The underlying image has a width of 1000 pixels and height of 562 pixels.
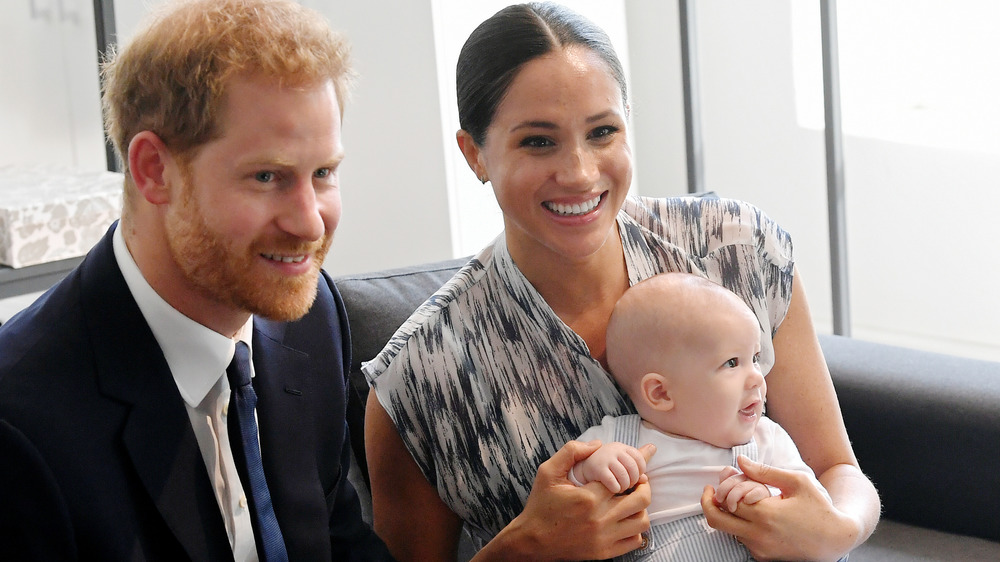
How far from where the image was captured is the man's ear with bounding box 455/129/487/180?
5.72ft

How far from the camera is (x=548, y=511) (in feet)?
5.21

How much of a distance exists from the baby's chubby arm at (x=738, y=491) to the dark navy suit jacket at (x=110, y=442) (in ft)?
1.78

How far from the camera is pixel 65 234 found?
282 cm

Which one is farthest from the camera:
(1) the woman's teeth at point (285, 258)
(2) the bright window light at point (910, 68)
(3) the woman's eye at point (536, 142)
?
(2) the bright window light at point (910, 68)

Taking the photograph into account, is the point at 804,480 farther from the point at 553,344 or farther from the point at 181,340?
the point at 181,340

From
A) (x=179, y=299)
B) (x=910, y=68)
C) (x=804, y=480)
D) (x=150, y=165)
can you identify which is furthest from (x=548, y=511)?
(x=910, y=68)

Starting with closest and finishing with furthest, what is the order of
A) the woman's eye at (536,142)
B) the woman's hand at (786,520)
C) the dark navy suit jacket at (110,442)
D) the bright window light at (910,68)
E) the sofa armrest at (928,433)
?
the dark navy suit jacket at (110,442) → the woman's hand at (786,520) → the woman's eye at (536,142) → the sofa armrest at (928,433) → the bright window light at (910,68)

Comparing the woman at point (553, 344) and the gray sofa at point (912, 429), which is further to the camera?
the gray sofa at point (912, 429)

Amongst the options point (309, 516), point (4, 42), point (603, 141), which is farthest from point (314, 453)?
point (4, 42)

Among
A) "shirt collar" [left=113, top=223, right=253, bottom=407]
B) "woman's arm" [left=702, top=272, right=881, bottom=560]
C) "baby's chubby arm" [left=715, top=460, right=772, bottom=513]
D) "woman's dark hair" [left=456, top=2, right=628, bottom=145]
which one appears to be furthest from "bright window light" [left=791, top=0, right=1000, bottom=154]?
"shirt collar" [left=113, top=223, right=253, bottom=407]

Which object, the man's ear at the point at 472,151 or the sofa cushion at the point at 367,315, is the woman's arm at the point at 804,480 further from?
the sofa cushion at the point at 367,315

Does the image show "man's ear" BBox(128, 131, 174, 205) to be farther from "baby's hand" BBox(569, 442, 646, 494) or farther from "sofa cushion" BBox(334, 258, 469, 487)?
"sofa cushion" BBox(334, 258, 469, 487)

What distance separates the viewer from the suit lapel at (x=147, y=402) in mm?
1294

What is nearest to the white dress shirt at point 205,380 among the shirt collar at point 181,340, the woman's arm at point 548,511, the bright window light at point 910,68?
the shirt collar at point 181,340
